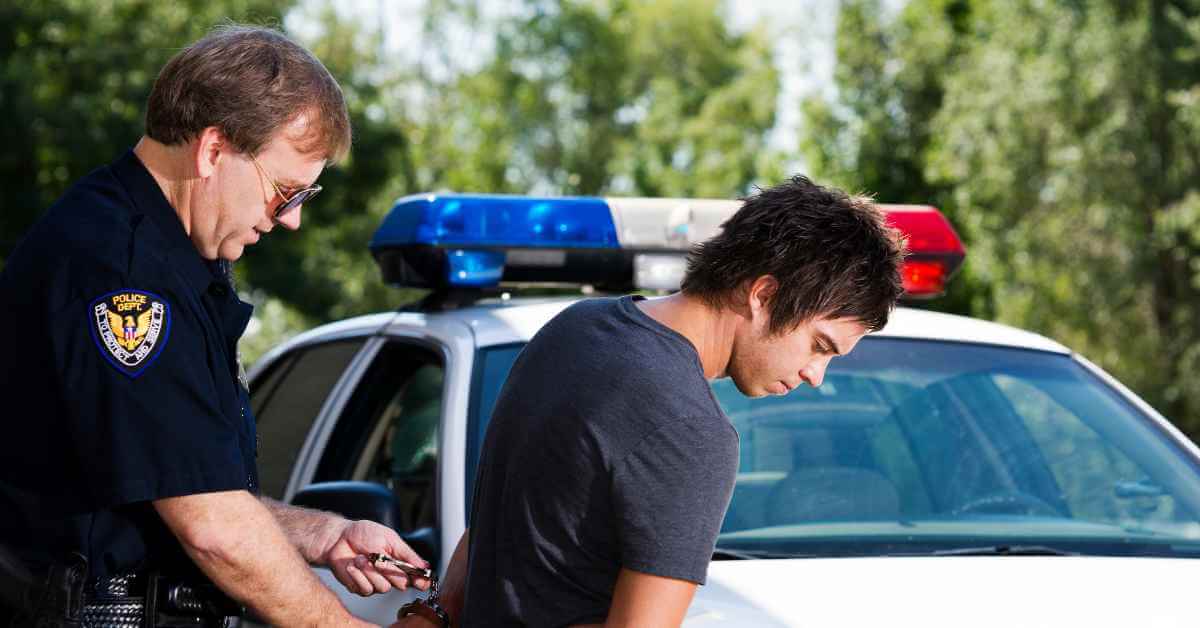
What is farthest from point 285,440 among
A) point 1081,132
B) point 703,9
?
point 703,9

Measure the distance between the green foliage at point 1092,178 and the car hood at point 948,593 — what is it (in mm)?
20609

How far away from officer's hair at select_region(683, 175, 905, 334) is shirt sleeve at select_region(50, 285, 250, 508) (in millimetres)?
701

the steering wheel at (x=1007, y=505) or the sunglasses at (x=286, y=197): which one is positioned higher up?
the sunglasses at (x=286, y=197)

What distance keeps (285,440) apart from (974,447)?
2.14m

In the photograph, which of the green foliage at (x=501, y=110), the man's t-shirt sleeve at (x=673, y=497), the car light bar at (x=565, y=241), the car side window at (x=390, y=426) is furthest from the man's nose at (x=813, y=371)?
the green foliage at (x=501, y=110)

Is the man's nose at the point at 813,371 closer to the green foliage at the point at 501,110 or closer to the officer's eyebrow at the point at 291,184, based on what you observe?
the officer's eyebrow at the point at 291,184

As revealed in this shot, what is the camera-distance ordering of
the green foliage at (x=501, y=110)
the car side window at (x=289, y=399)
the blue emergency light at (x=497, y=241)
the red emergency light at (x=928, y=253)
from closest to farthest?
the blue emergency light at (x=497, y=241), the red emergency light at (x=928, y=253), the car side window at (x=289, y=399), the green foliage at (x=501, y=110)

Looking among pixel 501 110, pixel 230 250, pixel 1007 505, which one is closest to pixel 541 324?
pixel 1007 505

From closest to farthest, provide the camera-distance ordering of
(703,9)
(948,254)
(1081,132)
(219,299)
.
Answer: (219,299), (948,254), (1081,132), (703,9)

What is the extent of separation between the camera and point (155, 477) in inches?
81.0

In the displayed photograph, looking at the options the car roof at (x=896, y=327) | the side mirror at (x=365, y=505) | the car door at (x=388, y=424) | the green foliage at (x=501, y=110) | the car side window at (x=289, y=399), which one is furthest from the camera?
the green foliage at (x=501, y=110)

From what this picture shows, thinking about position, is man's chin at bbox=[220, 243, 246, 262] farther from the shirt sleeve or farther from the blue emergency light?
the blue emergency light

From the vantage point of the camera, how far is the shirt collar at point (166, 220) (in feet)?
7.25

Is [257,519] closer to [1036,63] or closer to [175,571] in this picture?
[175,571]
